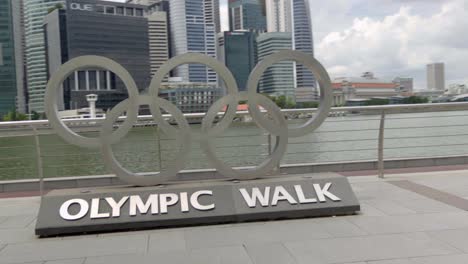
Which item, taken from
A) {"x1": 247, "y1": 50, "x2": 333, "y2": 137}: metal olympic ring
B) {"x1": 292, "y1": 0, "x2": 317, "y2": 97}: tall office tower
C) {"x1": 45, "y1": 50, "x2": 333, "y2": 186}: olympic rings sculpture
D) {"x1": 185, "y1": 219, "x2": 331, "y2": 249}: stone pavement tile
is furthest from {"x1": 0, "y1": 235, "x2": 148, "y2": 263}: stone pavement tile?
{"x1": 292, "y1": 0, "x2": 317, "y2": 97}: tall office tower

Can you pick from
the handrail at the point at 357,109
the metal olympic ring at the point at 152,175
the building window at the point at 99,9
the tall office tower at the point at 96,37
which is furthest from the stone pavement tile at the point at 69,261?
the building window at the point at 99,9

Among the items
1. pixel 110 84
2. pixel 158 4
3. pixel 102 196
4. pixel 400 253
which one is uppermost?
pixel 158 4

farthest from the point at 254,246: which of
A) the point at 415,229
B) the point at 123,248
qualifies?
Result: the point at 415,229

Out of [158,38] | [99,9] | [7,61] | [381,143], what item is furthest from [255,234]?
[99,9]

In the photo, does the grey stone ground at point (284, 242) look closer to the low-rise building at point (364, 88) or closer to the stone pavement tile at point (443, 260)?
the stone pavement tile at point (443, 260)

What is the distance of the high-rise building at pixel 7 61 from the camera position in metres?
69.3

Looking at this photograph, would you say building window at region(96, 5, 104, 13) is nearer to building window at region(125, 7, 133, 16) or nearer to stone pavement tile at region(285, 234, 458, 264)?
building window at region(125, 7, 133, 16)

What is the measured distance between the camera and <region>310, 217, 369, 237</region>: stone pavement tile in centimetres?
443

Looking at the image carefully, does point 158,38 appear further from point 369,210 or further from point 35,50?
point 369,210

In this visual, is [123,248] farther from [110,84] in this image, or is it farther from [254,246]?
[110,84]

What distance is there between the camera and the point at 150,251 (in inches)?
160

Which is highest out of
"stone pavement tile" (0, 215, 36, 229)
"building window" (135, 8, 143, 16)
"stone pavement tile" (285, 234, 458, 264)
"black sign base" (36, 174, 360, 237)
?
"building window" (135, 8, 143, 16)

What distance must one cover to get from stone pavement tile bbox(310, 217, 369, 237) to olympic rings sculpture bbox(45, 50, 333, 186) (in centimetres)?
116

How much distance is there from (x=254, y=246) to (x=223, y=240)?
368mm
